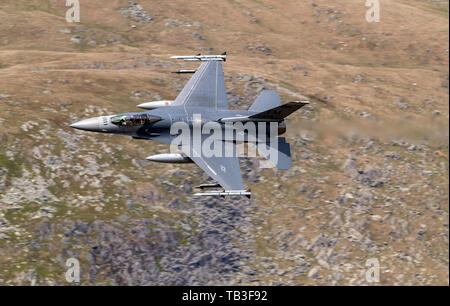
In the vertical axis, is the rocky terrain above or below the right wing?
below

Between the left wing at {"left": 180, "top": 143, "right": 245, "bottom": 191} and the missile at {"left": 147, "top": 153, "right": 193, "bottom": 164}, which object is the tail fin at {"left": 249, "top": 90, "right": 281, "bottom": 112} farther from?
the missile at {"left": 147, "top": 153, "right": 193, "bottom": 164}

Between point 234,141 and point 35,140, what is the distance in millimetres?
21220

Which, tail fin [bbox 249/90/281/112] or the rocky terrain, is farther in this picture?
the rocky terrain

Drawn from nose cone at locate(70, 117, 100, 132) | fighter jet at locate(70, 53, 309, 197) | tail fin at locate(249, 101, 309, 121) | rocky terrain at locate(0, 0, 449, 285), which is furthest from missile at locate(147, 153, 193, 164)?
rocky terrain at locate(0, 0, 449, 285)

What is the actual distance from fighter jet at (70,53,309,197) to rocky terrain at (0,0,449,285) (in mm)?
12130

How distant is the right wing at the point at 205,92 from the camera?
44250 mm

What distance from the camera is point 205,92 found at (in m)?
44.7

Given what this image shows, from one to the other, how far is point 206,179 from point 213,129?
1647 centimetres

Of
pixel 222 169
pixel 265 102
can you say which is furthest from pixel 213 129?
pixel 265 102

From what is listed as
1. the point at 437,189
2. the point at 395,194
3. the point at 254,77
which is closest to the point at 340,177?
the point at 395,194

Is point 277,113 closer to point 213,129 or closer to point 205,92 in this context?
point 213,129

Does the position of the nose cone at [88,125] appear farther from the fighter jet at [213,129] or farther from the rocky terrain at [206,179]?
the rocky terrain at [206,179]

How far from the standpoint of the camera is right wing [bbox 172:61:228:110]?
44250 millimetres

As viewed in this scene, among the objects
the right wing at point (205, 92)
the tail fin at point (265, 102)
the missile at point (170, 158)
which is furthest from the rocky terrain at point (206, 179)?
the missile at point (170, 158)
